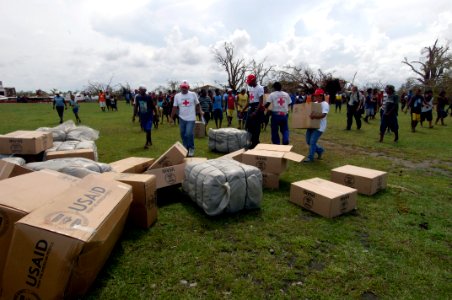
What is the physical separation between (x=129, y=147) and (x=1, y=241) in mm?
6524

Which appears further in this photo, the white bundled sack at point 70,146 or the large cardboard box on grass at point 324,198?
the white bundled sack at point 70,146

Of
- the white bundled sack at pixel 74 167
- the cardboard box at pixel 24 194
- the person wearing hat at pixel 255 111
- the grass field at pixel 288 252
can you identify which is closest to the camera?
the cardboard box at pixel 24 194

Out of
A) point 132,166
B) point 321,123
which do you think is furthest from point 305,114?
point 132,166

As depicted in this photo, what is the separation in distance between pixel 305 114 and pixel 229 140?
2148 millimetres

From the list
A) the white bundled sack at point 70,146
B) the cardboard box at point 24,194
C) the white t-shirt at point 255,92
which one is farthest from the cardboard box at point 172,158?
the white t-shirt at point 255,92

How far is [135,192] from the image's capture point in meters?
3.27

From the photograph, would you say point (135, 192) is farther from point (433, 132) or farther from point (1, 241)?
point (433, 132)

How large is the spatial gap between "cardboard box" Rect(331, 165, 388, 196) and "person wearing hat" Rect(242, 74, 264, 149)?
2.72 meters

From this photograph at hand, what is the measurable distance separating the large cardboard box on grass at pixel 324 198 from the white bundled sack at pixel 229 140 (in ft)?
11.6

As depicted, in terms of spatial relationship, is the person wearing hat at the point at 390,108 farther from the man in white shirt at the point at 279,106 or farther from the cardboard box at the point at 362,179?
the cardboard box at the point at 362,179

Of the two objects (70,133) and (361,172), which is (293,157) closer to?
(361,172)

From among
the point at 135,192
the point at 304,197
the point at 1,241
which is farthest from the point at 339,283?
the point at 1,241

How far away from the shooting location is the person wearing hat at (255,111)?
7.12 metres

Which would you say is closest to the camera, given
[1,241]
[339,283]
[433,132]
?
[1,241]
